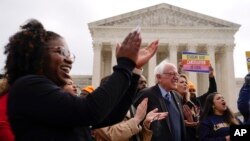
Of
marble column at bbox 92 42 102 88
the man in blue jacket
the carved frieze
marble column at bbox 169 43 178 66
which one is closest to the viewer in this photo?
the man in blue jacket

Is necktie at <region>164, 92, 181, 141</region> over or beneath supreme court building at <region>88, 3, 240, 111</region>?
beneath

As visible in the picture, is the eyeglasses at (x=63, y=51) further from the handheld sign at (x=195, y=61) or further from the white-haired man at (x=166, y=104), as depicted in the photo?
the handheld sign at (x=195, y=61)

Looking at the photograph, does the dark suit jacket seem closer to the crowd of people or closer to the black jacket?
the crowd of people

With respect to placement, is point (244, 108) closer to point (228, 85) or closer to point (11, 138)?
point (11, 138)

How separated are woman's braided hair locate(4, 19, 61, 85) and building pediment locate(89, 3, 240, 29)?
37214 mm

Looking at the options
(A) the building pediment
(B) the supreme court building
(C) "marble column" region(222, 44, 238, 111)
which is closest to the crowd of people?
(B) the supreme court building

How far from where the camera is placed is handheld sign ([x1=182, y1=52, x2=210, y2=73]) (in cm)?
1441

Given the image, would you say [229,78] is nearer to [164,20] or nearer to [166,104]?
[164,20]

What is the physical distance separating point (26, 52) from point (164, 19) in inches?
1534

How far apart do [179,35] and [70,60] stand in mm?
38145

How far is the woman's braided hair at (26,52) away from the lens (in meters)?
1.93

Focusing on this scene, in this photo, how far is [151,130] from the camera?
4473 mm

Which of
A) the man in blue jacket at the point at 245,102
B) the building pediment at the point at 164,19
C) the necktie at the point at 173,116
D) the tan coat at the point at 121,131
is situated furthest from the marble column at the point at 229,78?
the tan coat at the point at 121,131

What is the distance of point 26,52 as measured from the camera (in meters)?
1.93
